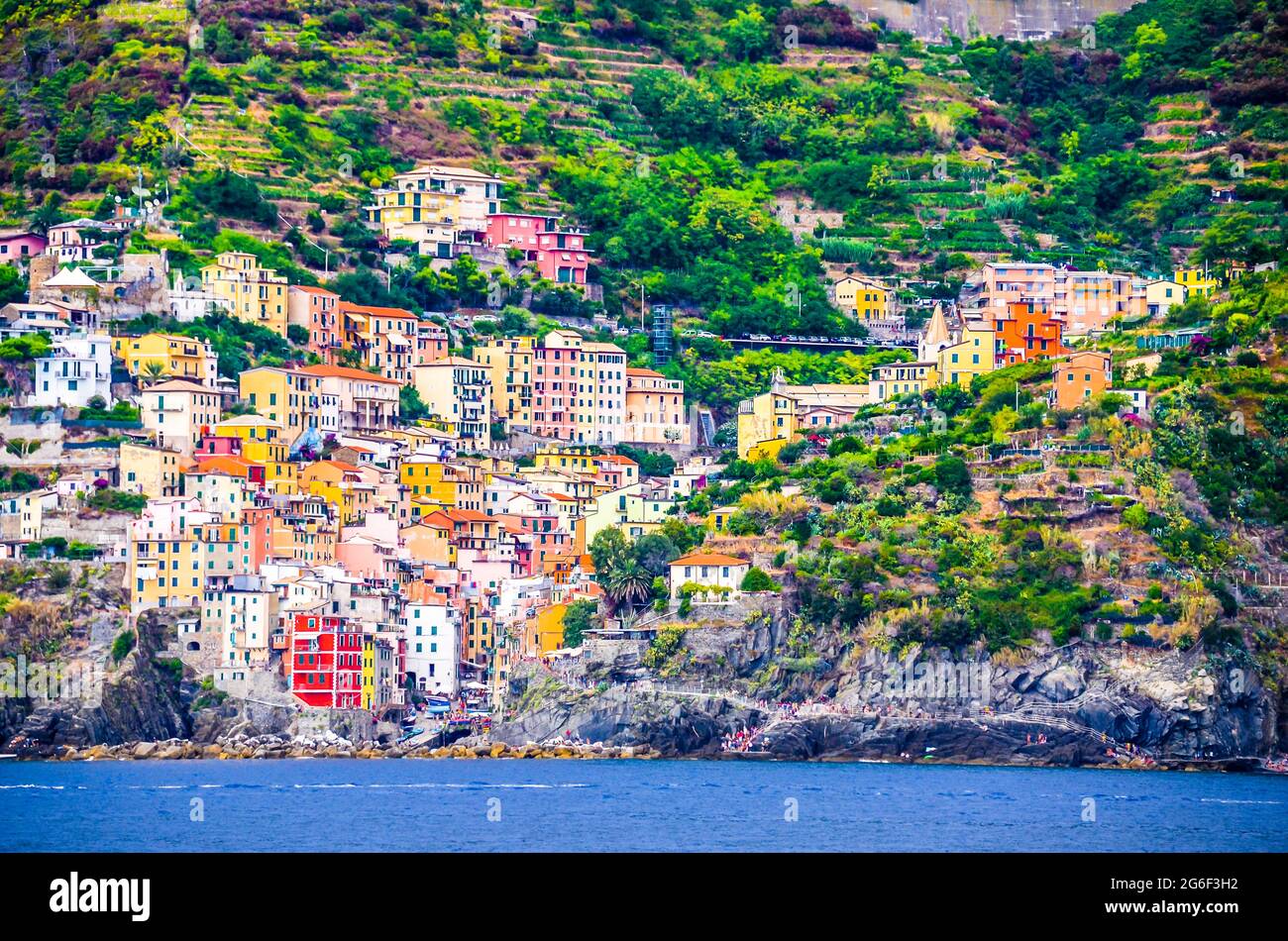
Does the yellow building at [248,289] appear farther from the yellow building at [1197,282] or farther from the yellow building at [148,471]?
the yellow building at [1197,282]

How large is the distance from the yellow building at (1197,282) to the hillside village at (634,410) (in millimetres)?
226

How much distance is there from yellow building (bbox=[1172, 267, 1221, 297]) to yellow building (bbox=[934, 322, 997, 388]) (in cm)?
694

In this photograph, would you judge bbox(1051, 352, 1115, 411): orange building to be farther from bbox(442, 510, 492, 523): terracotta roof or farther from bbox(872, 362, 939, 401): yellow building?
bbox(442, 510, 492, 523): terracotta roof

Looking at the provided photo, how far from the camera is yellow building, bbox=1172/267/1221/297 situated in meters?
82.8

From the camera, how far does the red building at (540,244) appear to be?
3669 inches

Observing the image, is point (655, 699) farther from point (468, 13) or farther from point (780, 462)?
point (468, 13)

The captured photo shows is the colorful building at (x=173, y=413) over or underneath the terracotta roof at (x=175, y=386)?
underneath

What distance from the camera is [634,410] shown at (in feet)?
280

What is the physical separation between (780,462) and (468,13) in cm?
4063

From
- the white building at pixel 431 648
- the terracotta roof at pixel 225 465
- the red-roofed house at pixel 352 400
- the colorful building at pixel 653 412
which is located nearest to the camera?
the white building at pixel 431 648

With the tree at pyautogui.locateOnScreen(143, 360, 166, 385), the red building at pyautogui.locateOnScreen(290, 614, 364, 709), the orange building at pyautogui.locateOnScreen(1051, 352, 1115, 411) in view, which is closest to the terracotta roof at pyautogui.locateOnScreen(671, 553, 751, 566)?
the red building at pyautogui.locateOnScreen(290, 614, 364, 709)

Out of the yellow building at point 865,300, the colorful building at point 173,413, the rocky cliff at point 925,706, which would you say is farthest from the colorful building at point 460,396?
the rocky cliff at point 925,706

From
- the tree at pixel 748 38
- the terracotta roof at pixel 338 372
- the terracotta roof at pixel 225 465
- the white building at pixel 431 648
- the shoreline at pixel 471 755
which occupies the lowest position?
the shoreline at pixel 471 755
